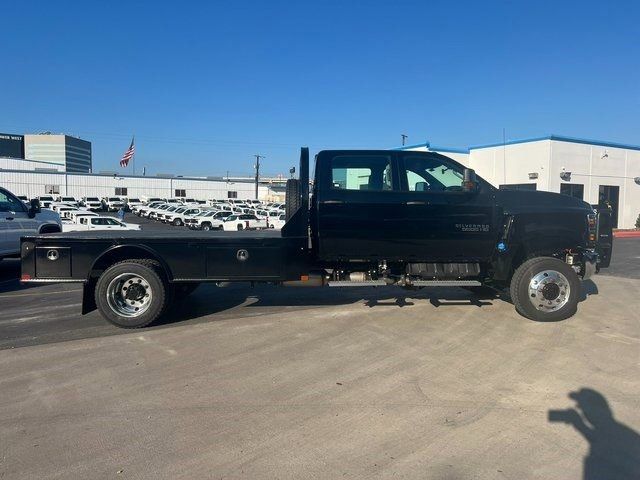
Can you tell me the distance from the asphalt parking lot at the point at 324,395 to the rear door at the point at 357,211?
3.34 ft

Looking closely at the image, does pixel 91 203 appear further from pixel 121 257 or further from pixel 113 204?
pixel 121 257

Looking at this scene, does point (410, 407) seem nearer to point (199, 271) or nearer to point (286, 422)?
point (286, 422)

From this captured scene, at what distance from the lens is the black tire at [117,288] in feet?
21.9

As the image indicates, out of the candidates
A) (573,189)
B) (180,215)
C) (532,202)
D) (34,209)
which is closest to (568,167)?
(573,189)

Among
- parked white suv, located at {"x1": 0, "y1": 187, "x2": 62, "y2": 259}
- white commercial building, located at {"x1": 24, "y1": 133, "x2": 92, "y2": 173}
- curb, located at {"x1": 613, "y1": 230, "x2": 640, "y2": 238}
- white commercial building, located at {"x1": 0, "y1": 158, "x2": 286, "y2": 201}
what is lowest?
curb, located at {"x1": 613, "y1": 230, "x2": 640, "y2": 238}

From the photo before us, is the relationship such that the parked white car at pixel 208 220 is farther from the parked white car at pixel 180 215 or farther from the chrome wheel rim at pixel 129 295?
the chrome wheel rim at pixel 129 295

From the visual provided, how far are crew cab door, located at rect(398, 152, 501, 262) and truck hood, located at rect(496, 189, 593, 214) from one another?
207 millimetres

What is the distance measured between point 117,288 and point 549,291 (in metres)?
5.94

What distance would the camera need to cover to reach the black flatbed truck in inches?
265

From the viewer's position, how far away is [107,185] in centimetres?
7675

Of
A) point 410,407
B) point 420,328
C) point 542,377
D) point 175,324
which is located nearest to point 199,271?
point 175,324

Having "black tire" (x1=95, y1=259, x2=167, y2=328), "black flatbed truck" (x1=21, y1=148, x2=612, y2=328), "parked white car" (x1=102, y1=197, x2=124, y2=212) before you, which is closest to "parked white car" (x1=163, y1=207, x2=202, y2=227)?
"parked white car" (x1=102, y1=197, x2=124, y2=212)

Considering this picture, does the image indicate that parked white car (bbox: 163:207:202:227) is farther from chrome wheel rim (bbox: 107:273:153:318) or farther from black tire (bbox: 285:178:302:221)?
black tire (bbox: 285:178:302:221)

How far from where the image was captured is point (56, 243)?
22.0ft
